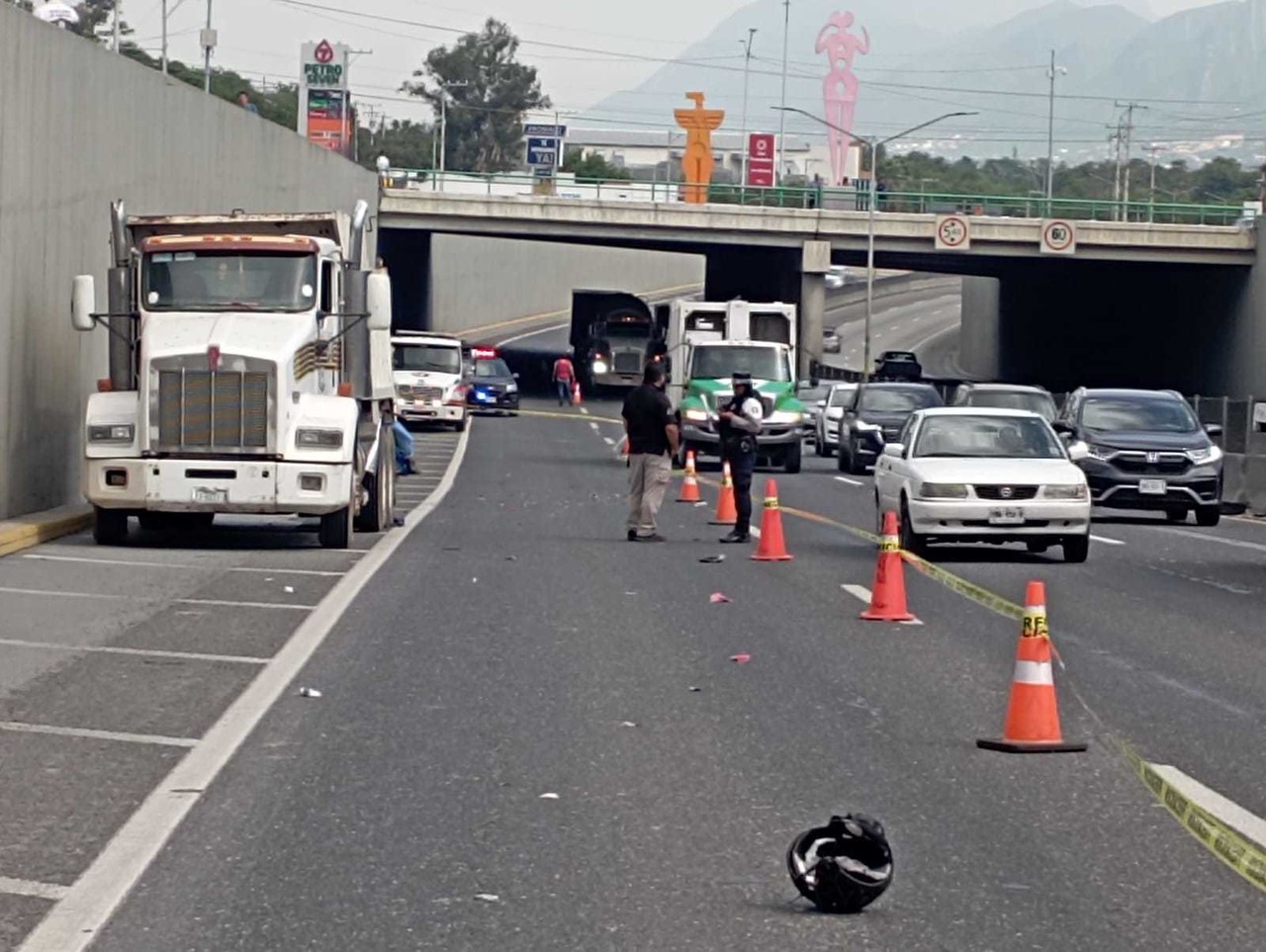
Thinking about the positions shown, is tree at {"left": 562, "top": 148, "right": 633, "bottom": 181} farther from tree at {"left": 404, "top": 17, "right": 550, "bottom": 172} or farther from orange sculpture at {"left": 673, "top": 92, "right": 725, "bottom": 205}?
orange sculpture at {"left": 673, "top": 92, "right": 725, "bottom": 205}

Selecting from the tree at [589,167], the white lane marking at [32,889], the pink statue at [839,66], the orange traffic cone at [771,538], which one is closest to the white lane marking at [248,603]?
the orange traffic cone at [771,538]

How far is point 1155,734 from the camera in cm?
1105

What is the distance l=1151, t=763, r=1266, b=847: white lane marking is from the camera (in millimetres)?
8586

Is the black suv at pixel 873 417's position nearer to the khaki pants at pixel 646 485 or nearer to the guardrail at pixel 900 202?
the khaki pants at pixel 646 485

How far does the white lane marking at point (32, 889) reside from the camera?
739cm

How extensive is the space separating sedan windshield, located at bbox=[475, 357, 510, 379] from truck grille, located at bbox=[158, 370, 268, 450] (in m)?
42.4

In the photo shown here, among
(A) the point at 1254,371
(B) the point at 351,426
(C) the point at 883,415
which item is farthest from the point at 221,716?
(A) the point at 1254,371

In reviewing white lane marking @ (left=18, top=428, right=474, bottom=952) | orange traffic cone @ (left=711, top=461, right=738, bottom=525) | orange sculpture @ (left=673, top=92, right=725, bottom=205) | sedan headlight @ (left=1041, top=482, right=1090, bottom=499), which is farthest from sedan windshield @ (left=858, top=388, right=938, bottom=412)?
orange sculpture @ (left=673, top=92, right=725, bottom=205)

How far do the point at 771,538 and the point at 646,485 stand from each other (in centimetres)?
243

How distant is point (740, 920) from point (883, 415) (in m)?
35.4

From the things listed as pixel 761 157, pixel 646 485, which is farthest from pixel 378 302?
pixel 761 157

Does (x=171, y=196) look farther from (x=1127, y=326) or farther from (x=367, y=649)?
(x=1127, y=326)

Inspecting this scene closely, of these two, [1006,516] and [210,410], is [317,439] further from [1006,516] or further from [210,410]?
[1006,516]

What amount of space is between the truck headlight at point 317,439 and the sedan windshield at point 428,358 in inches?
1188
